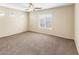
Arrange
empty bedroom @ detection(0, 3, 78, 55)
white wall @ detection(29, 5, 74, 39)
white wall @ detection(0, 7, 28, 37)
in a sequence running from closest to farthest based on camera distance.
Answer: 1. empty bedroom @ detection(0, 3, 78, 55)
2. white wall @ detection(29, 5, 74, 39)
3. white wall @ detection(0, 7, 28, 37)

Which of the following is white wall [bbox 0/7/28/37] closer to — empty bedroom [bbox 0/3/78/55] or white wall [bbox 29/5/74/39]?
empty bedroom [bbox 0/3/78/55]

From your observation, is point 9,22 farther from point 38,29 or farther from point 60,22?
point 60,22

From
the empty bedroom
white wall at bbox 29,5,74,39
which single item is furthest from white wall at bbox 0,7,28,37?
white wall at bbox 29,5,74,39

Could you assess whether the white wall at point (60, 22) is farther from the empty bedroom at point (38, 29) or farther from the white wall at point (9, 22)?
the white wall at point (9, 22)

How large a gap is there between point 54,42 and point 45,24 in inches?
34.6

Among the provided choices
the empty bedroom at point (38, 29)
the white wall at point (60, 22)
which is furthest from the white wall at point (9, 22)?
the white wall at point (60, 22)

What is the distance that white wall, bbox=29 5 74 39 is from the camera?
8.10ft

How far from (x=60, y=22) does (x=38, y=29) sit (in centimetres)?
104

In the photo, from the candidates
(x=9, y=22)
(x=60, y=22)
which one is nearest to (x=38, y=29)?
(x=60, y=22)

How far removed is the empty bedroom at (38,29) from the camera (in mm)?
2309

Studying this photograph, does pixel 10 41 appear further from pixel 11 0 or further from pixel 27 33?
pixel 11 0

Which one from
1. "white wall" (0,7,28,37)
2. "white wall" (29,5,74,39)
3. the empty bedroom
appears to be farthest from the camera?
"white wall" (0,7,28,37)

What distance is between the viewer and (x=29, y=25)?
2.72 meters

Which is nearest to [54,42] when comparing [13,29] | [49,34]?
[49,34]
